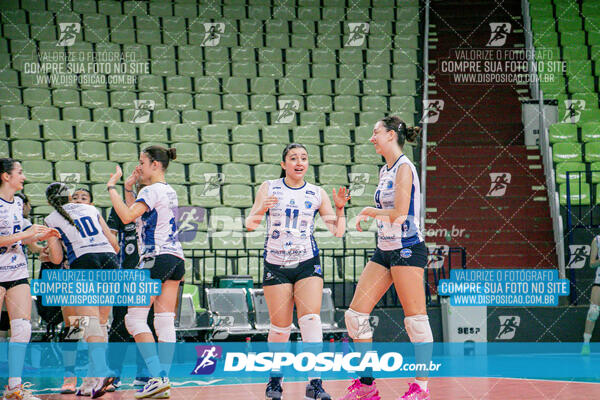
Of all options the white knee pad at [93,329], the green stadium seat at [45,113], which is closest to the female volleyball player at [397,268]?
the white knee pad at [93,329]

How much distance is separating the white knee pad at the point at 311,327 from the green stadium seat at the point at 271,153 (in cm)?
727

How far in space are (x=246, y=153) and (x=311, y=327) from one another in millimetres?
7324

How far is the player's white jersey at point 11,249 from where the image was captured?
6.02 metres

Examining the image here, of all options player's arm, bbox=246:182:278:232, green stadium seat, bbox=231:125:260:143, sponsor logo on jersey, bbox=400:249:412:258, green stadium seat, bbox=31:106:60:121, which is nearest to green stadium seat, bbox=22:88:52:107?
green stadium seat, bbox=31:106:60:121

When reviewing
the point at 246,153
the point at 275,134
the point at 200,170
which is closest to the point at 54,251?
the point at 200,170

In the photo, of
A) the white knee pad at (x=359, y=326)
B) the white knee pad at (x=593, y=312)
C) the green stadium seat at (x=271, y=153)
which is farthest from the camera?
the green stadium seat at (x=271, y=153)

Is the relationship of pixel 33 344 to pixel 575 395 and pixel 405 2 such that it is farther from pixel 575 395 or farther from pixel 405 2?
pixel 405 2

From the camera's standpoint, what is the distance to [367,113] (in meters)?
14.0

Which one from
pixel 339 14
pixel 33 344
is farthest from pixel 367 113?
pixel 33 344

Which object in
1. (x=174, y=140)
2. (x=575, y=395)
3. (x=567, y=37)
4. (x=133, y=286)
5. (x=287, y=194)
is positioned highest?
(x=567, y=37)

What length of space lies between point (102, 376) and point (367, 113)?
8596mm

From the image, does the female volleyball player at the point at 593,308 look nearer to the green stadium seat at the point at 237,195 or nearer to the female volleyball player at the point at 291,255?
the green stadium seat at the point at 237,195

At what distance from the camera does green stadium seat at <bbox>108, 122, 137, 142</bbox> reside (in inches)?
501

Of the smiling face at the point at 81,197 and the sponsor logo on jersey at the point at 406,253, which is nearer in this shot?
the sponsor logo on jersey at the point at 406,253
